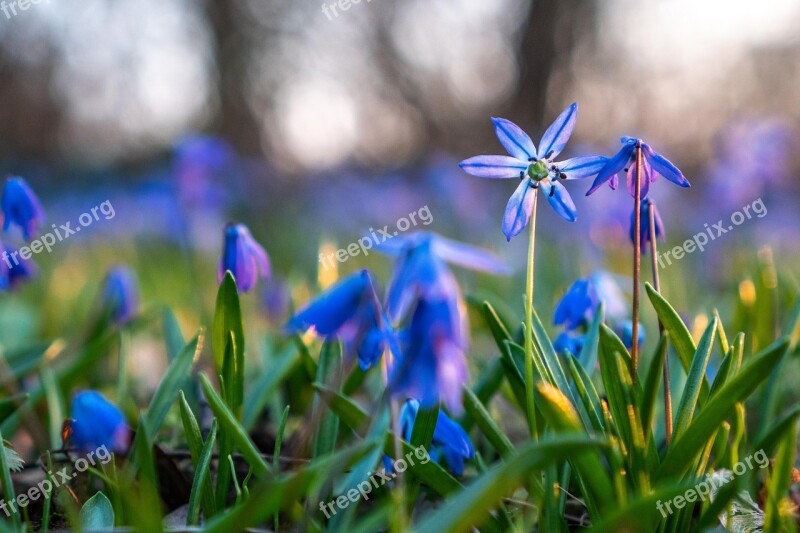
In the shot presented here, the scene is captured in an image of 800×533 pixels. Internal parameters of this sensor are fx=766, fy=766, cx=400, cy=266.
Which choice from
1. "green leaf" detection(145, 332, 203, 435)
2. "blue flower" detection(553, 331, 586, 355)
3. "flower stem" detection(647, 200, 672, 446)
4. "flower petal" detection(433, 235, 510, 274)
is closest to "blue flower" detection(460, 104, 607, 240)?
"flower stem" detection(647, 200, 672, 446)

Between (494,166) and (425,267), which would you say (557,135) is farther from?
(425,267)

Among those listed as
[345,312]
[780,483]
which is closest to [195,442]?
[345,312]

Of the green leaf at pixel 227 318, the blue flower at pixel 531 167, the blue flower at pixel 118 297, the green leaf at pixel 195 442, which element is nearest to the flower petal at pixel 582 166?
the blue flower at pixel 531 167

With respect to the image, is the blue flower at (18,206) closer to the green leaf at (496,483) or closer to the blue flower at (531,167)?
the blue flower at (531,167)

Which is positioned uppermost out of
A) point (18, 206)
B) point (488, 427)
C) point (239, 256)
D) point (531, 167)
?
point (18, 206)

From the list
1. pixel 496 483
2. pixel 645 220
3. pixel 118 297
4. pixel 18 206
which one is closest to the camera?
pixel 496 483

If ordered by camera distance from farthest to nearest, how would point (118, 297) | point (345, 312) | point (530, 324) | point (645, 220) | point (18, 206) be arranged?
point (118, 297) → point (18, 206) → point (645, 220) → point (530, 324) → point (345, 312)

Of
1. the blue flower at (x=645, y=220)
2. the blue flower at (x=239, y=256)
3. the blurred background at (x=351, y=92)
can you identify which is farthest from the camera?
the blurred background at (x=351, y=92)
